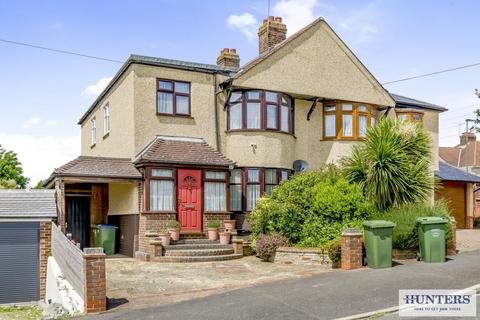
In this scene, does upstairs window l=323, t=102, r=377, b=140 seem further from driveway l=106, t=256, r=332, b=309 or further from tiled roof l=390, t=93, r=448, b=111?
driveway l=106, t=256, r=332, b=309

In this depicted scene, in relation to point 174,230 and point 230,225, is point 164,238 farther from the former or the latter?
point 230,225

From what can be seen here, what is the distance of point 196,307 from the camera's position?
29.7 feet

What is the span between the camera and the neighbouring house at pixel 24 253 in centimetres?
1525

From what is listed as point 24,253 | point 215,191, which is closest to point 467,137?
point 215,191

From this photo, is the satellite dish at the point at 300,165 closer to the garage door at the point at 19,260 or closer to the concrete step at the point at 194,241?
the concrete step at the point at 194,241

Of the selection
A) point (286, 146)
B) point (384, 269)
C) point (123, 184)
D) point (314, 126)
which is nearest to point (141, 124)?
point (123, 184)

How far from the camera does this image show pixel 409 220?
14.0 m

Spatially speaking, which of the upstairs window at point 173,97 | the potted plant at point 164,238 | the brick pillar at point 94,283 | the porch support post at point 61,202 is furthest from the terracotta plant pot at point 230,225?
the brick pillar at point 94,283

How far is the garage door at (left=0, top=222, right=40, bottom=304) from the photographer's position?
1528cm

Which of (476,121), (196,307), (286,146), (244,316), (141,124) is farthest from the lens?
(476,121)

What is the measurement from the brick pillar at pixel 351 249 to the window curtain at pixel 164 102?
8591 millimetres

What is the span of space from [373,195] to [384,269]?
383cm

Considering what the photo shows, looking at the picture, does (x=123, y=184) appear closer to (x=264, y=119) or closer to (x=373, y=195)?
(x=264, y=119)

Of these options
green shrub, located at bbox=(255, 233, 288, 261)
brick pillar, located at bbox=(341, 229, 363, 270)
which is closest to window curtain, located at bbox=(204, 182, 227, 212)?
green shrub, located at bbox=(255, 233, 288, 261)
